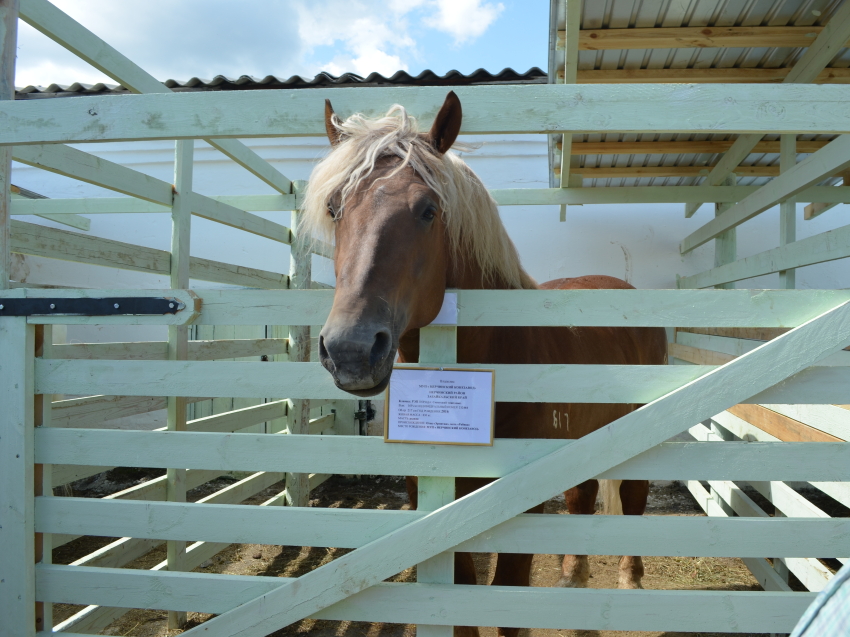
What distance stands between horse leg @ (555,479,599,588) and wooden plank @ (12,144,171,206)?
3.04 metres

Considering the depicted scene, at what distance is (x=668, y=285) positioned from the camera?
5.52 meters

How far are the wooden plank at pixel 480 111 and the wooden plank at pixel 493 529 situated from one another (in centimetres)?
120

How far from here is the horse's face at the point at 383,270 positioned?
4.33 feet

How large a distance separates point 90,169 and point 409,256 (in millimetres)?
1928

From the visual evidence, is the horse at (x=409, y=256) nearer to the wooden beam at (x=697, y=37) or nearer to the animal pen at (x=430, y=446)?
the animal pen at (x=430, y=446)

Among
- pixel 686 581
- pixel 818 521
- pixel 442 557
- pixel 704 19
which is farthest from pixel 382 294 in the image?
pixel 686 581

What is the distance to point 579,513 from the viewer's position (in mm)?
3203

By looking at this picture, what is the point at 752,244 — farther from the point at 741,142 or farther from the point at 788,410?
the point at 788,410

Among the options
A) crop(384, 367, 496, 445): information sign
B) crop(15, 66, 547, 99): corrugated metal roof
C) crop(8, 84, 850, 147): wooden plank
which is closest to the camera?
crop(8, 84, 850, 147): wooden plank

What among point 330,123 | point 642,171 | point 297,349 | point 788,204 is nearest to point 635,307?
point 330,123

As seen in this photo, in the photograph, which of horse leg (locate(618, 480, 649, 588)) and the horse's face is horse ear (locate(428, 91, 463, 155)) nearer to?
the horse's face

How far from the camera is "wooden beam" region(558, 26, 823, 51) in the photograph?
296cm

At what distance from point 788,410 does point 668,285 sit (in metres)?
3.12

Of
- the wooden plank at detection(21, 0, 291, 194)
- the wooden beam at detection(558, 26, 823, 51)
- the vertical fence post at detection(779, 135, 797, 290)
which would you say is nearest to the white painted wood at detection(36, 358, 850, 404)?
the wooden plank at detection(21, 0, 291, 194)
